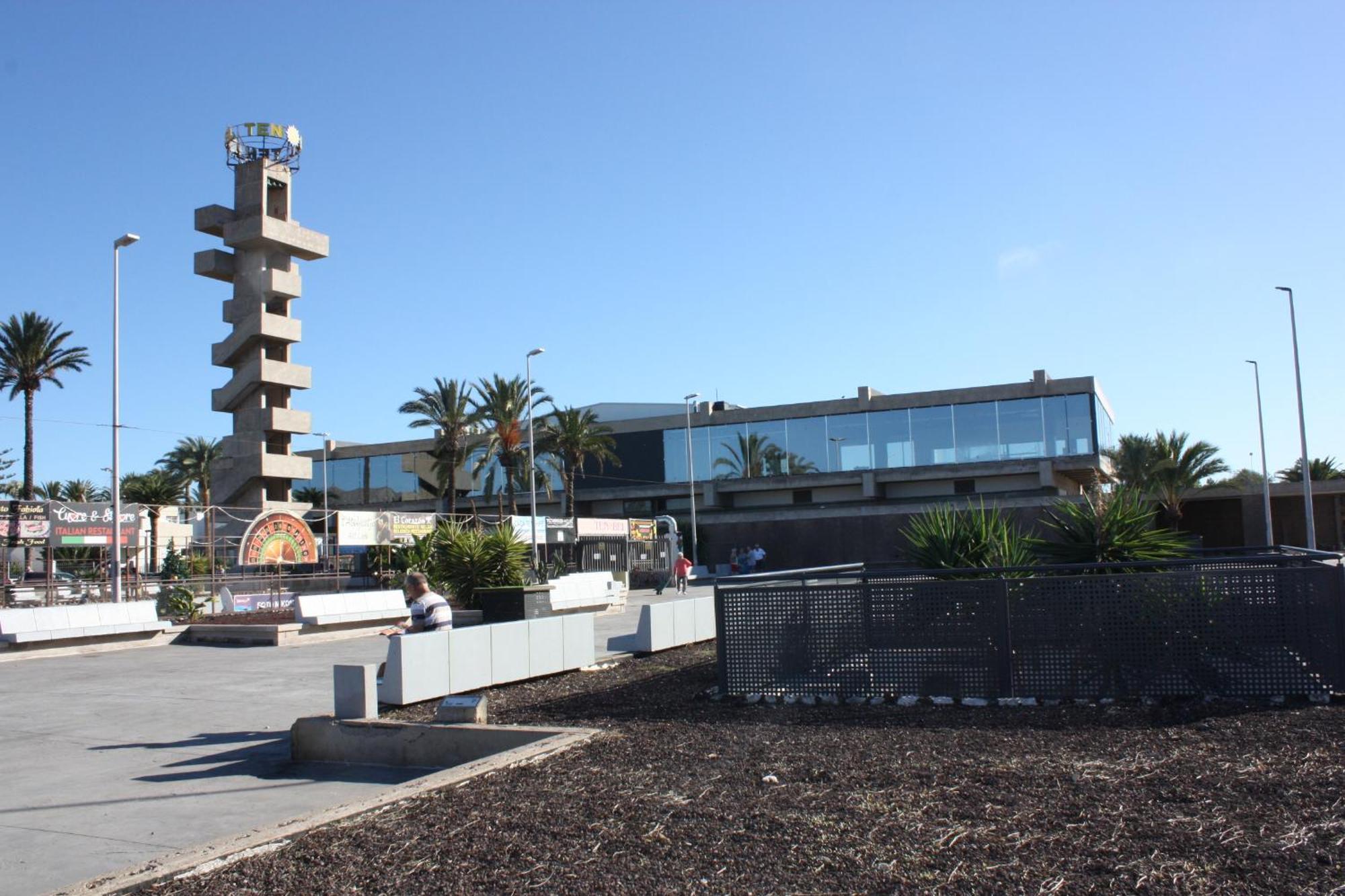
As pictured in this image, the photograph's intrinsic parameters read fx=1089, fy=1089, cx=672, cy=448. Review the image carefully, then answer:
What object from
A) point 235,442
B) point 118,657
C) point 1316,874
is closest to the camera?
point 1316,874

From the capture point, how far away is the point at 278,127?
2215 inches

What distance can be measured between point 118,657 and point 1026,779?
1597 cm

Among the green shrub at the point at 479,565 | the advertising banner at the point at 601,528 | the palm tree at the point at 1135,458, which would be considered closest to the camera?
the green shrub at the point at 479,565

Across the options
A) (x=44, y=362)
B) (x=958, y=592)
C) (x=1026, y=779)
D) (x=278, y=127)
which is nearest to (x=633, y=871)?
(x=1026, y=779)

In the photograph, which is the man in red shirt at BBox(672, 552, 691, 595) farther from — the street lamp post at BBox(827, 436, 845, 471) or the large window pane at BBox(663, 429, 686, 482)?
the large window pane at BBox(663, 429, 686, 482)

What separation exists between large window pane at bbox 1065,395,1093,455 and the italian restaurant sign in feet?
126

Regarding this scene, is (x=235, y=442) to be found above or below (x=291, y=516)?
above

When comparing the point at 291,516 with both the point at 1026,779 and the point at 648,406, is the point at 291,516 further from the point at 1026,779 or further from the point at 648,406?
the point at 648,406

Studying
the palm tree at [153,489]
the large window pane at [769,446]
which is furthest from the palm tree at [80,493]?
the large window pane at [769,446]

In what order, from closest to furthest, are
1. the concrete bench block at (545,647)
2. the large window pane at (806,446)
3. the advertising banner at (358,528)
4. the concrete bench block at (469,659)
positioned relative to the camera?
1. the concrete bench block at (469,659)
2. the concrete bench block at (545,647)
3. the advertising banner at (358,528)
4. the large window pane at (806,446)

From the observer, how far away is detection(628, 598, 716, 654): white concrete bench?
46.3ft

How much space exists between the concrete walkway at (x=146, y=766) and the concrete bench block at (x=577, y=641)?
102 inches

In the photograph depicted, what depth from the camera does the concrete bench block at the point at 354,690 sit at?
8945 millimetres

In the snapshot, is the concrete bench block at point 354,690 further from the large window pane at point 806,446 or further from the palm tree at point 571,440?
the large window pane at point 806,446
